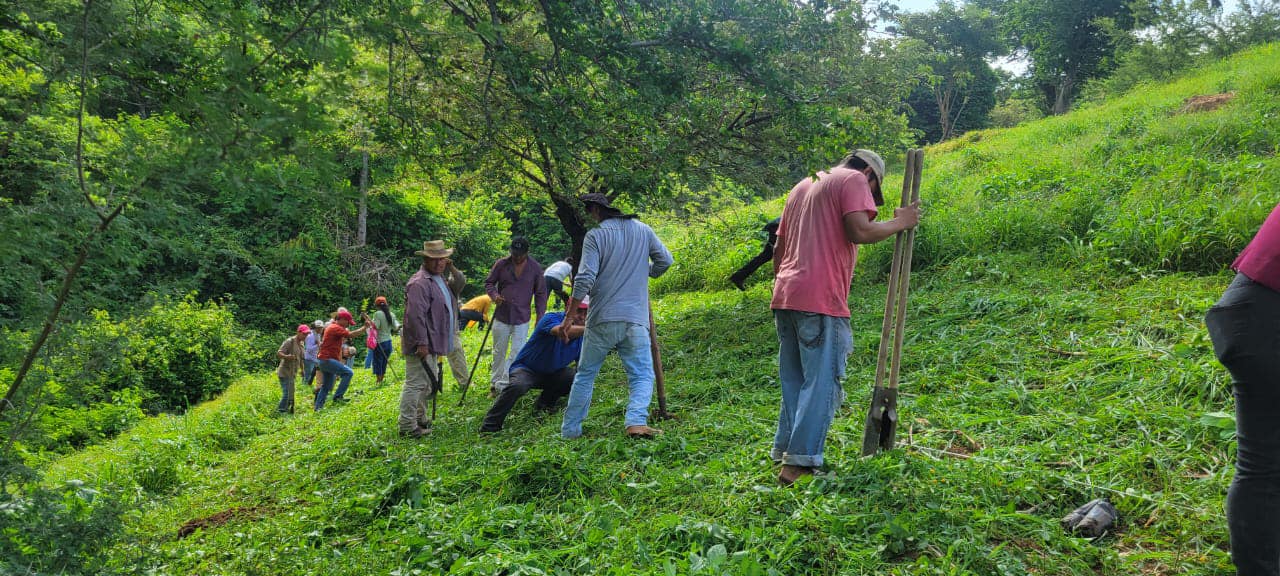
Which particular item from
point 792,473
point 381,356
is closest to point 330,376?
point 381,356

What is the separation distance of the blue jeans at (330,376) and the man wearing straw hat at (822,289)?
26.5 feet

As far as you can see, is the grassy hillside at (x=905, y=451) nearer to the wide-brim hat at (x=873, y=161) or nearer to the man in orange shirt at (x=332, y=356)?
the man in orange shirt at (x=332, y=356)

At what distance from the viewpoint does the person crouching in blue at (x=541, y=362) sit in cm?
614

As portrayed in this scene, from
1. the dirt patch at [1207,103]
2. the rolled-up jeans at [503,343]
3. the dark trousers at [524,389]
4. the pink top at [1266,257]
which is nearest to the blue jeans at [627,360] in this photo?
the dark trousers at [524,389]

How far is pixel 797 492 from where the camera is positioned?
348 centimetres

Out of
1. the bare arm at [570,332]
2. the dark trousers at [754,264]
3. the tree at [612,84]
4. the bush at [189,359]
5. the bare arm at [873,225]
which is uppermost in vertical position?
the tree at [612,84]

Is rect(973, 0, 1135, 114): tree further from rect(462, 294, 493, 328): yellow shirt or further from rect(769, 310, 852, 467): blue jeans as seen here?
rect(769, 310, 852, 467): blue jeans

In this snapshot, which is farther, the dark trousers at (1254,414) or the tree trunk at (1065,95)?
the tree trunk at (1065,95)

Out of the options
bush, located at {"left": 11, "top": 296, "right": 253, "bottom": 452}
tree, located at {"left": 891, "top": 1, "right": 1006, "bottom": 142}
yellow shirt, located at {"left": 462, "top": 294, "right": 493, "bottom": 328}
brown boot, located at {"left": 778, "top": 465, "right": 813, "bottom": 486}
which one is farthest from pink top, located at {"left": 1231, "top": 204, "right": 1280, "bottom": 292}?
tree, located at {"left": 891, "top": 1, "right": 1006, "bottom": 142}

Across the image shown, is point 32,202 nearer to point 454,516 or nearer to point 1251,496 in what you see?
point 454,516

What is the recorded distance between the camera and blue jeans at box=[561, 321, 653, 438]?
203 inches

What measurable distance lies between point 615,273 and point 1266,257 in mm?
3701

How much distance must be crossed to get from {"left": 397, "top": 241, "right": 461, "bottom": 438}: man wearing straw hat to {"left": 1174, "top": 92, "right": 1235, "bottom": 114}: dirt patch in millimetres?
12096

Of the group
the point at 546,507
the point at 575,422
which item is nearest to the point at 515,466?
the point at 546,507
